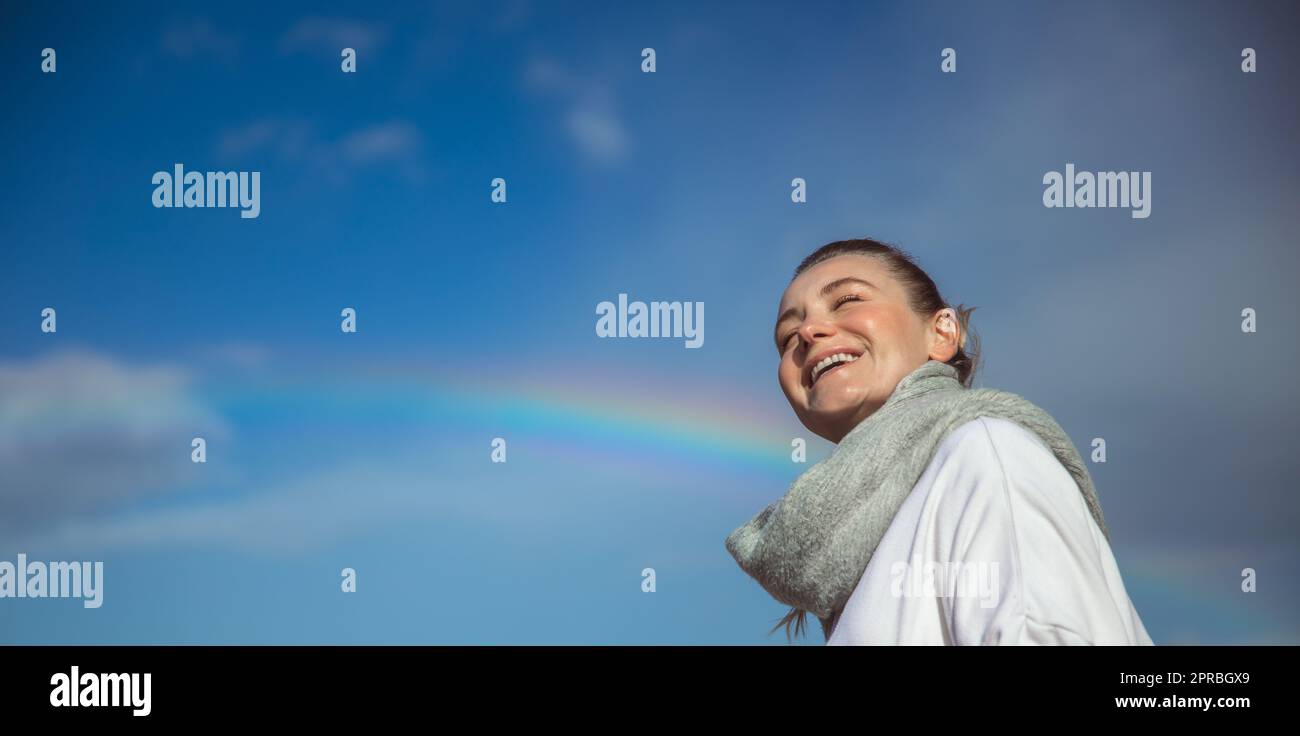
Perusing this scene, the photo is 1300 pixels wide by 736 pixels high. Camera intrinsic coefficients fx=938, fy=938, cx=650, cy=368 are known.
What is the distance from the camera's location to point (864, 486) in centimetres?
126

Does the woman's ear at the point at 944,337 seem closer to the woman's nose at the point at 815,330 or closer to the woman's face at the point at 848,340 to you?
the woman's face at the point at 848,340

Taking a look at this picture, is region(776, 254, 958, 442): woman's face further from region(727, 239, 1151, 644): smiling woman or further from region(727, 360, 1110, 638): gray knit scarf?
region(727, 360, 1110, 638): gray knit scarf

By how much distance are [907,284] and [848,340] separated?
16cm

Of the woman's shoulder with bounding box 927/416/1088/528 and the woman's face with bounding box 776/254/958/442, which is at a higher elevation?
the woman's face with bounding box 776/254/958/442

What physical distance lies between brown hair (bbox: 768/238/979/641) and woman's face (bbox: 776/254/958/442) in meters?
0.02

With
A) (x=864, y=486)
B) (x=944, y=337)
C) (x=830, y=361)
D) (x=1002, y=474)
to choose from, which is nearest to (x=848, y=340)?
(x=830, y=361)

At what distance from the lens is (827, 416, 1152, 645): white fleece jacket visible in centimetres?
106

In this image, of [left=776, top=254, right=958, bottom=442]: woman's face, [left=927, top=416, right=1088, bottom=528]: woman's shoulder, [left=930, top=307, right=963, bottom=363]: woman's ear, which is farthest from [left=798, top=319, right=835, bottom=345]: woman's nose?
[left=927, top=416, right=1088, bottom=528]: woman's shoulder

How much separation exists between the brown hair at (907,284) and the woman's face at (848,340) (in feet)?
0.05

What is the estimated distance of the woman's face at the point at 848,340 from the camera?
149cm

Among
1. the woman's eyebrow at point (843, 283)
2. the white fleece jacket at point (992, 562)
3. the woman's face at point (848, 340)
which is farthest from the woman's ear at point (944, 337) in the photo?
the white fleece jacket at point (992, 562)
